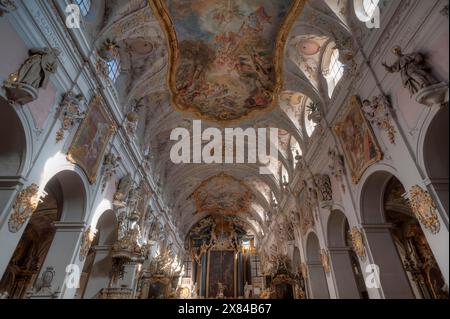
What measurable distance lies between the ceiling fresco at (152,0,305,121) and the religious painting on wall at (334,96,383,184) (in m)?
4.38

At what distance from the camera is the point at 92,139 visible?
31.0ft

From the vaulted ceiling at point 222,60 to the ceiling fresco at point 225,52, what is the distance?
0.14 feet

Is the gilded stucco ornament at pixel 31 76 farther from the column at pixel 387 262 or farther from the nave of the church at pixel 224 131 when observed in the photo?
the column at pixel 387 262

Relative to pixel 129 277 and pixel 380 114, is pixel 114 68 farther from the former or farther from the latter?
pixel 380 114

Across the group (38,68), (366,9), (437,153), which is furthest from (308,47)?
(38,68)

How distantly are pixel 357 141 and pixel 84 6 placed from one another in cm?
1058

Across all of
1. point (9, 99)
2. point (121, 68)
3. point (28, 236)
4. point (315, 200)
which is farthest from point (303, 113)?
point (28, 236)

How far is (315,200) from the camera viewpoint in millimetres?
12789

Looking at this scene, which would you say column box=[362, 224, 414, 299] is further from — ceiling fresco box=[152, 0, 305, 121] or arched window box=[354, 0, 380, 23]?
ceiling fresco box=[152, 0, 305, 121]

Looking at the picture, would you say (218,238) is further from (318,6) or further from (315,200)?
(318,6)

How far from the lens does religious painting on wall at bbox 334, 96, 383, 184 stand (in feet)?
26.8

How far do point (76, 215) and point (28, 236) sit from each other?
12347 millimetres

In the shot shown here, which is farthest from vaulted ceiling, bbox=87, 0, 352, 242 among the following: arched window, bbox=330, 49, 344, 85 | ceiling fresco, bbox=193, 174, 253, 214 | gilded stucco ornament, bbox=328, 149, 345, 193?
ceiling fresco, bbox=193, 174, 253, 214
